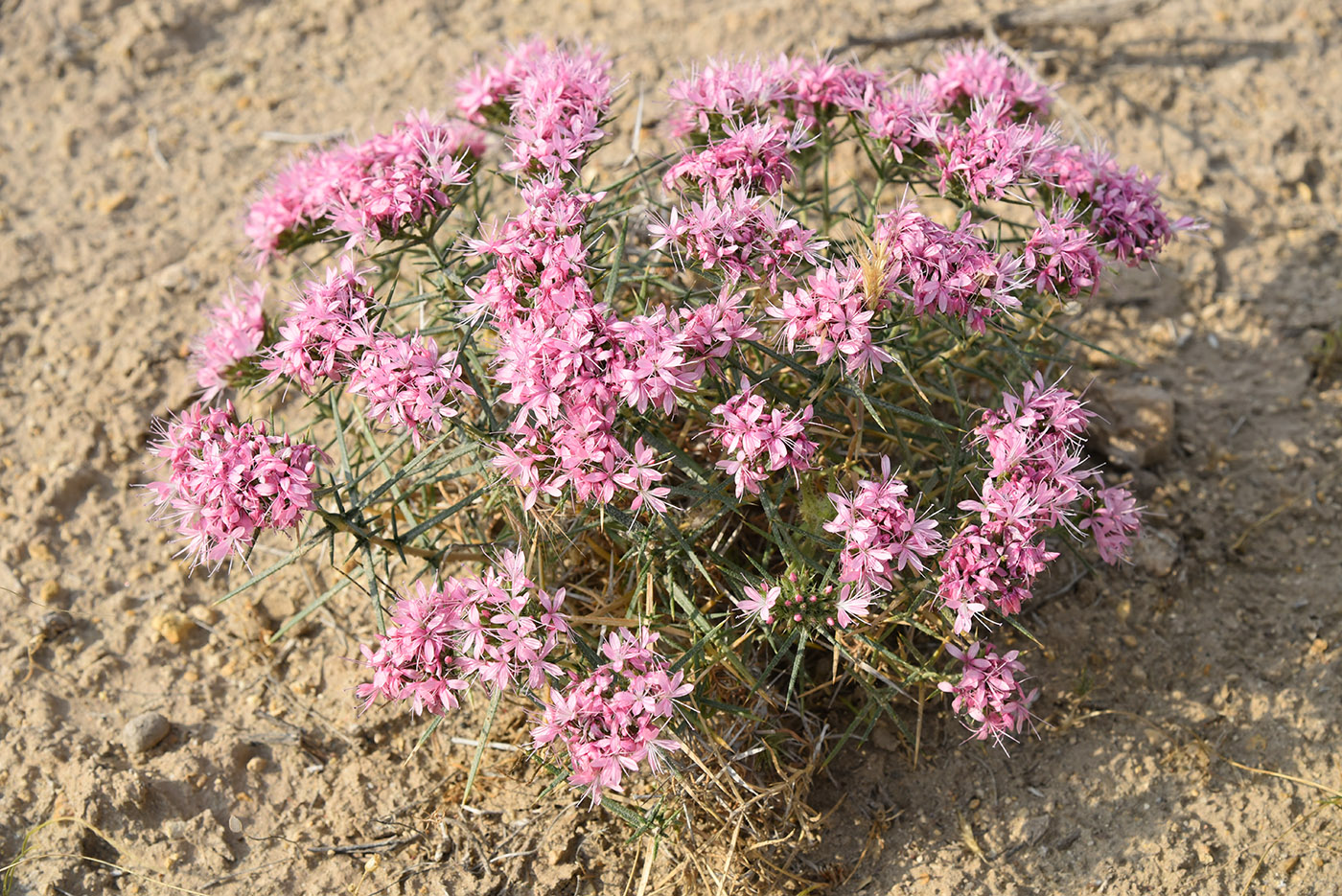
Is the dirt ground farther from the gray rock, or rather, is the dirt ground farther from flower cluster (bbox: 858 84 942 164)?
flower cluster (bbox: 858 84 942 164)

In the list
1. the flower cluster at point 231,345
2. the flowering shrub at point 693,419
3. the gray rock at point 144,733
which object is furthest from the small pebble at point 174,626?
the flower cluster at point 231,345

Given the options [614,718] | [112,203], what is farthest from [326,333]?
[112,203]

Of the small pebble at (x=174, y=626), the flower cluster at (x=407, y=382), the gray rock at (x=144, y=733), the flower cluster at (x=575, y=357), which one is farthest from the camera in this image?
the small pebble at (x=174, y=626)

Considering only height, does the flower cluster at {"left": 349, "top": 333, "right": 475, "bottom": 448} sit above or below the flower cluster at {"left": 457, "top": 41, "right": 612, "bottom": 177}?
below

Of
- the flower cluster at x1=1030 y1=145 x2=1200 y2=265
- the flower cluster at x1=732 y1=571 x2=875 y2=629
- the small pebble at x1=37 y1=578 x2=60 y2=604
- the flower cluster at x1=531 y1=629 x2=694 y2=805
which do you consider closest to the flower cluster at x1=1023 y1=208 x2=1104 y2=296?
the flower cluster at x1=1030 y1=145 x2=1200 y2=265

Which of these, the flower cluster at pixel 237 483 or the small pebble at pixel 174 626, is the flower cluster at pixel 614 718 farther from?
the small pebble at pixel 174 626

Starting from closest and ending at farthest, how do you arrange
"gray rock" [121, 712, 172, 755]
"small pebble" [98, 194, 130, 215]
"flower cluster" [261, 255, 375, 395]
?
"flower cluster" [261, 255, 375, 395]
"gray rock" [121, 712, 172, 755]
"small pebble" [98, 194, 130, 215]
